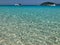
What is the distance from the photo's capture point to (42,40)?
25.2 ft

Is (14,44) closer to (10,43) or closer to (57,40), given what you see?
(10,43)

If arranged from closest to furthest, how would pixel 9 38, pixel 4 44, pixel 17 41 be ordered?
pixel 4 44 → pixel 17 41 → pixel 9 38

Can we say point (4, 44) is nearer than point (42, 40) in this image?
Yes

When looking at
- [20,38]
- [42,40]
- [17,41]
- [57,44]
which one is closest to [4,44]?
[17,41]

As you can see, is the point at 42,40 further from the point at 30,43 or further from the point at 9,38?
the point at 9,38

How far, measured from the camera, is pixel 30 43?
7203mm

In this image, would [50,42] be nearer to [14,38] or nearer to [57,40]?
[57,40]

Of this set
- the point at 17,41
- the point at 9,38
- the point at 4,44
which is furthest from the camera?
the point at 9,38

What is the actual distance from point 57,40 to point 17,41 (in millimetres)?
2002

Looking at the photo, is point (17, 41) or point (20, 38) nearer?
point (17, 41)

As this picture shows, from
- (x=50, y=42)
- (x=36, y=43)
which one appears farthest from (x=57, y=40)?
(x=36, y=43)

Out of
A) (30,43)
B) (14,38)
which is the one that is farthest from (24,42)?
(14,38)

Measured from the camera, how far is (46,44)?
7.03m

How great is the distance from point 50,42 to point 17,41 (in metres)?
1.61
